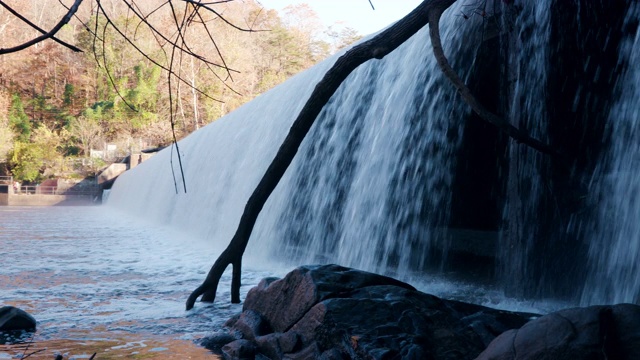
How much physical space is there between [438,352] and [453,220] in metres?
3.13

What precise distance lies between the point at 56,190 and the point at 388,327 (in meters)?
36.7

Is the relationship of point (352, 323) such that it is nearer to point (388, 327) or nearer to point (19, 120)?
point (388, 327)

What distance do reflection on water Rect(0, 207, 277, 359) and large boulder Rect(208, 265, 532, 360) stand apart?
1.32ft

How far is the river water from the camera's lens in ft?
12.3

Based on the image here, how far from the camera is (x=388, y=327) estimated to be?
3062mm

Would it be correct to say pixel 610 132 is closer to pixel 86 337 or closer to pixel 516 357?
pixel 516 357

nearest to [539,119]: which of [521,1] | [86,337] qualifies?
[521,1]

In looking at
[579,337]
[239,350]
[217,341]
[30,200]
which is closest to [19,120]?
[30,200]

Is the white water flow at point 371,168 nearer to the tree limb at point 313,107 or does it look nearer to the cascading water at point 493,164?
the cascading water at point 493,164

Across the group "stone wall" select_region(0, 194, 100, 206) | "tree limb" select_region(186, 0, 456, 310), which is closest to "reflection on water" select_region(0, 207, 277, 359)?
"tree limb" select_region(186, 0, 456, 310)

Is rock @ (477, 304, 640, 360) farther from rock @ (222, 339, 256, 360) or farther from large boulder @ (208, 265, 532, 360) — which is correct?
rock @ (222, 339, 256, 360)


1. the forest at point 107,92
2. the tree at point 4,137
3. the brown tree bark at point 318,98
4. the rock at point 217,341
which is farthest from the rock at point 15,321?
the tree at point 4,137

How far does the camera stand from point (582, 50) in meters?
4.90

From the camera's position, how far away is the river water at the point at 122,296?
12.3ft
